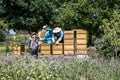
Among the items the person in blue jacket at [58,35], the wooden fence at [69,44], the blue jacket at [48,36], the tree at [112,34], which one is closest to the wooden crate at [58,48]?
the wooden fence at [69,44]

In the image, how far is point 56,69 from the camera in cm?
778

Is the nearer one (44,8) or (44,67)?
(44,67)

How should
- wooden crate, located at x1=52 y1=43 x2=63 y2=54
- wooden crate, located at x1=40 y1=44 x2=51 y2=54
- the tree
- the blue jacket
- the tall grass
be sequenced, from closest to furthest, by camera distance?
the tall grass, the tree, wooden crate, located at x1=52 y1=43 x2=63 y2=54, wooden crate, located at x1=40 y1=44 x2=51 y2=54, the blue jacket

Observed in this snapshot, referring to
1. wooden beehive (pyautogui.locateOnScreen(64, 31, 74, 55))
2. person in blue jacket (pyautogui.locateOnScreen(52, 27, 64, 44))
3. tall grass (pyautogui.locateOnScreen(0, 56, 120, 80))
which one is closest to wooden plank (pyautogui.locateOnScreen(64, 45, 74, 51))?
wooden beehive (pyautogui.locateOnScreen(64, 31, 74, 55))

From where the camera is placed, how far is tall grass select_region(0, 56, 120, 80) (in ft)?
24.9

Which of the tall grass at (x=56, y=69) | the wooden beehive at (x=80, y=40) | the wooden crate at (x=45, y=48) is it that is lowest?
the wooden crate at (x=45, y=48)

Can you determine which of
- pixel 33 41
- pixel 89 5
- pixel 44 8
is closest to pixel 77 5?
pixel 89 5

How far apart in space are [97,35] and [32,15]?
50.6 ft

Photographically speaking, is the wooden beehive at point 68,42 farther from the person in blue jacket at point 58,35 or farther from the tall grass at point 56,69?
the tall grass at point 56,69

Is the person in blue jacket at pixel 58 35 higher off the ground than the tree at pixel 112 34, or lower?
lower

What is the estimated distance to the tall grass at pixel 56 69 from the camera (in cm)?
759

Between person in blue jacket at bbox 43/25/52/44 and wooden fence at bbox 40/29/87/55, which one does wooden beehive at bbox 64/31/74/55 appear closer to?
wooden fence at bbox 40/29/87/55

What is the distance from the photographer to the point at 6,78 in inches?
301

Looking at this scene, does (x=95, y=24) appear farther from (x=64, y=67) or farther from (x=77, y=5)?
(x=64, y=67)
